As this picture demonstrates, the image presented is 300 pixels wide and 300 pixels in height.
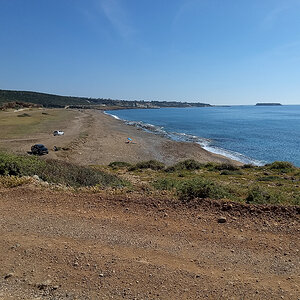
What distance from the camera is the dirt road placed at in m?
5.20

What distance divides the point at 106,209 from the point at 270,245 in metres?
5.21

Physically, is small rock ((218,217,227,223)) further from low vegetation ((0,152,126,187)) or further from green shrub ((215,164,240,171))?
green shrub ((215,164,240,171))

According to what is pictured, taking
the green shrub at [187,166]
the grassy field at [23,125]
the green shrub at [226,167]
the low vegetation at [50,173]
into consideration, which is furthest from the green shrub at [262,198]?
the grassy field at [23,125]

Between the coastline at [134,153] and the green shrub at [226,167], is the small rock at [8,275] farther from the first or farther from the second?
the coastline at [134,153]

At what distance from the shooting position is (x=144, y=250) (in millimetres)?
6555

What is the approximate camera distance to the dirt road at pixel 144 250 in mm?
5195

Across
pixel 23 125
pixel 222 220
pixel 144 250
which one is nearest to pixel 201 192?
pixel 222 220

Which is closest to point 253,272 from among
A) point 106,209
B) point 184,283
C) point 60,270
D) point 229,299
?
point 229,299

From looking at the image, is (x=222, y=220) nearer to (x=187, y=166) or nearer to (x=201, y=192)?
(x=201, y=192)

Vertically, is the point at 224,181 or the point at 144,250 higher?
the point at 144,250

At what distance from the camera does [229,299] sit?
493cm

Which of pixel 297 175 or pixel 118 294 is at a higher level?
pixel 118 294

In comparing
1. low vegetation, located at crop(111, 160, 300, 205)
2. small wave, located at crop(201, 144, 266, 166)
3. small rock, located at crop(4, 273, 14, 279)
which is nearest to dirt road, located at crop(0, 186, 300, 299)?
small rock, located at crop(4, 273, 14, 279)

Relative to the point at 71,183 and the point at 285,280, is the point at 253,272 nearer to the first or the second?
the point at 285,280
